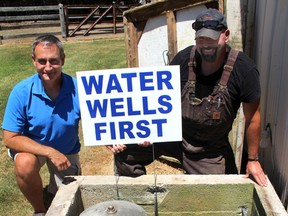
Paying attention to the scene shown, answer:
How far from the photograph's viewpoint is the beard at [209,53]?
2719 millimetres

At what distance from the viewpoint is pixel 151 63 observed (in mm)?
4508

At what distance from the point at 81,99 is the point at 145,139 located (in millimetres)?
521

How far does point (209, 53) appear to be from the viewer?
2.73 meters

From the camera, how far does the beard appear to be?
2.72m

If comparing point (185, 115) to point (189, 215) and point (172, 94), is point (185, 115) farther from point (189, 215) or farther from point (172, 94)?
point (189, 215)

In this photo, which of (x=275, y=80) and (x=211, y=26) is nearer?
(x=211, y=26)

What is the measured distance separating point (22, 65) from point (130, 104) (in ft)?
27.2

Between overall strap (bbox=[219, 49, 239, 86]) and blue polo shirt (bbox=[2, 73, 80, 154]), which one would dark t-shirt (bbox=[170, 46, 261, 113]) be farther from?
blue polo shirt (bbox=[2, 73, 80, 154])

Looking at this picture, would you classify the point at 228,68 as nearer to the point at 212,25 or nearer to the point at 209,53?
the point at 209,53

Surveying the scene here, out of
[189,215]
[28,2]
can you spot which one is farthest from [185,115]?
[28,2]

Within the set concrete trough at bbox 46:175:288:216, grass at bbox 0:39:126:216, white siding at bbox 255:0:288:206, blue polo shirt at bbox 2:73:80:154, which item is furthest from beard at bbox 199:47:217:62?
grass at bbox 0:39:126:216

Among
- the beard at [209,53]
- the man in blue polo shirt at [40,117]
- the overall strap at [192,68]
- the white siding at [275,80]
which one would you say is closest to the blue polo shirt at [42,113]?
the man in blue polo shirt at [40,117]

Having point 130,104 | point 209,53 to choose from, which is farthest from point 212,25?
point 130,104

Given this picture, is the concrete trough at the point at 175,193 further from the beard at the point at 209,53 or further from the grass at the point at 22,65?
the grass at the point at 22,65
